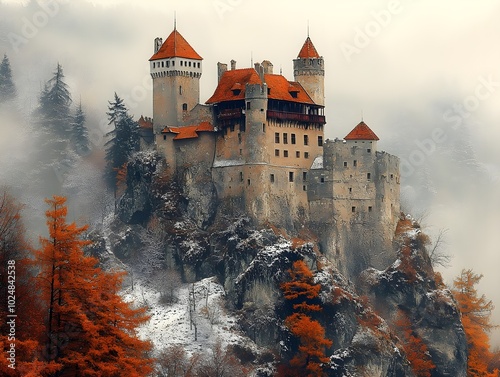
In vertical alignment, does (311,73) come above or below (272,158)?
above

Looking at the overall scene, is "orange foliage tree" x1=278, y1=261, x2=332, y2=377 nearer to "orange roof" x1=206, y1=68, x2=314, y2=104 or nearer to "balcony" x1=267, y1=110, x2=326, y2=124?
"balcony" x1=267, y1=110, x2=326, y2=124

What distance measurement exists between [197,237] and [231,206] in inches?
179

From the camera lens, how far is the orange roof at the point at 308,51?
129 m

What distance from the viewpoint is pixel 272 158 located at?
122m

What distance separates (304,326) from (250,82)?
82.1 ft

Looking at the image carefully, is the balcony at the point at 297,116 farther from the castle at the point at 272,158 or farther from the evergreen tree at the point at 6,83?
the evergreen tree at the point at 6,83

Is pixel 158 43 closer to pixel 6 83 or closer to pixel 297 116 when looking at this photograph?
pixel 297 116

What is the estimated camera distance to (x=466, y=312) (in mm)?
134000

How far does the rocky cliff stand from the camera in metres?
116

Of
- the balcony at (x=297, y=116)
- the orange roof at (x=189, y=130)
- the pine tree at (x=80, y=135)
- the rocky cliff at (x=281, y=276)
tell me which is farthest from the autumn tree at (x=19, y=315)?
the pine tree at (x=80, y=135)

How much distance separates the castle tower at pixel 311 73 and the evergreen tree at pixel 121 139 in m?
18.9

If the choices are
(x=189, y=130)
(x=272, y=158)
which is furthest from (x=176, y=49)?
(x=272, y=158)

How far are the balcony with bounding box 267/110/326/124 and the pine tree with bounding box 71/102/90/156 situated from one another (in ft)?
123

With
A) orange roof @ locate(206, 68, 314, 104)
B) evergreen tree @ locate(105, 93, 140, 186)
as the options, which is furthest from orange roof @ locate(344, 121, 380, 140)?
evergreen tree @ locate(105, 93, 140, 186)
